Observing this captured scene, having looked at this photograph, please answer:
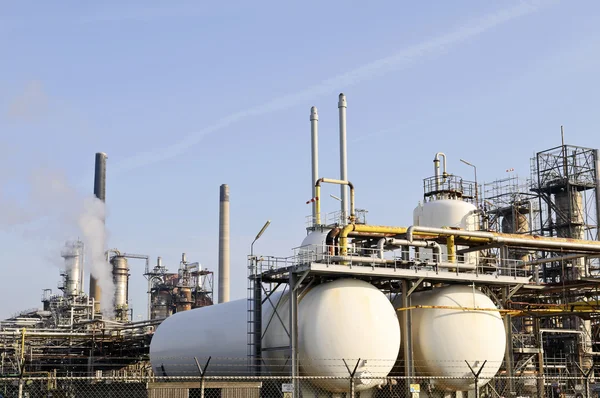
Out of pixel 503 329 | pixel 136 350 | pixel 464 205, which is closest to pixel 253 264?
pixel 503 329

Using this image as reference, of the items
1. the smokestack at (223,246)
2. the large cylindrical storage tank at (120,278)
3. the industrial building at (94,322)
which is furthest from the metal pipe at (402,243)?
the large cylindrical storage tank at (120,278)

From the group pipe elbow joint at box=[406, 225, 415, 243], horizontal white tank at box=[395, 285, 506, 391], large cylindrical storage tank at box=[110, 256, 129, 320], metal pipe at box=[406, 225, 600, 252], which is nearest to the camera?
horizontal white tank at box=[395, 285, 506, 391]

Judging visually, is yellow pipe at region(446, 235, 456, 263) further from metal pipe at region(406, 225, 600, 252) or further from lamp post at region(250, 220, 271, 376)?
lamp post at region(250, 220, 271, 376)

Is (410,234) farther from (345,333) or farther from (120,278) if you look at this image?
(120,278)

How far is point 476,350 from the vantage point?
27375mm

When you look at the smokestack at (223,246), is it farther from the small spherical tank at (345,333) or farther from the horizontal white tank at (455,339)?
the small spherical tank at (345,333)

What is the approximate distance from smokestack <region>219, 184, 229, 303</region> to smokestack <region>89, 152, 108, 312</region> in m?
12.0

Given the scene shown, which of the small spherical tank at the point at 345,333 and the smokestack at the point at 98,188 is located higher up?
the smokestack at the point at 98,188

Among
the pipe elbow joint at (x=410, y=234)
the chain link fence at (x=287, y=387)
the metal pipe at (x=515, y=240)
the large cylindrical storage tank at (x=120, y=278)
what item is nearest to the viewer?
the chain link fence at (x=287, y=387)

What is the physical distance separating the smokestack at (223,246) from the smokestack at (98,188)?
39.2ft

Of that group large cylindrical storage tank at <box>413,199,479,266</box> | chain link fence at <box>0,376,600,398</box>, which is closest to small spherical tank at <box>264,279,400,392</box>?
chain link fence at <box>0,376,600,398</box>

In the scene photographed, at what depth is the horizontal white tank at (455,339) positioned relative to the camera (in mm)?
27109

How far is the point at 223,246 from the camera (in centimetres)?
7612

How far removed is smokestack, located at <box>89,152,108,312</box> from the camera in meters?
71.1
